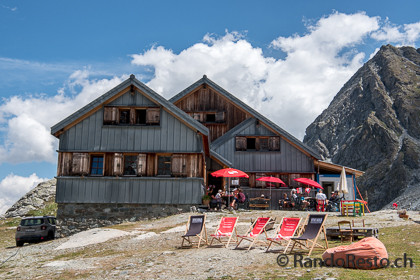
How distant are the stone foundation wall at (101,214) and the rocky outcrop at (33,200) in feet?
59.0

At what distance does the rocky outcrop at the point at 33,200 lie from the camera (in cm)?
3856

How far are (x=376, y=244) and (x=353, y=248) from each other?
51 centimetres

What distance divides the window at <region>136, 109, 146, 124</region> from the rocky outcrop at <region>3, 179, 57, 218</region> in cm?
1998

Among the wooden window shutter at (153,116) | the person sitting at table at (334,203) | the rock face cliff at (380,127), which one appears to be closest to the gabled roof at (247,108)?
the person sitting at table at (334,203)

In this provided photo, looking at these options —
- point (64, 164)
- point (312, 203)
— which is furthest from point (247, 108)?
point (64, 164)

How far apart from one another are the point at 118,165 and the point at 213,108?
1050 cm

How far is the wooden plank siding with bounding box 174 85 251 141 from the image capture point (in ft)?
98.9

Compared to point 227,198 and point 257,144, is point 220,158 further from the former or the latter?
point 257,144

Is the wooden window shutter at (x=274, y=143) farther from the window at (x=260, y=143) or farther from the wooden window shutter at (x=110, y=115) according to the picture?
the wooden window shutter at (x=110, y=115)

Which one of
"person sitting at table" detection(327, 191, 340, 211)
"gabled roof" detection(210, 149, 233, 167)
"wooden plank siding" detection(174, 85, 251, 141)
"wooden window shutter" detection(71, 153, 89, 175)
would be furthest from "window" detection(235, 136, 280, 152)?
"wooden window shutter" detection(71, 153, 89, 175)

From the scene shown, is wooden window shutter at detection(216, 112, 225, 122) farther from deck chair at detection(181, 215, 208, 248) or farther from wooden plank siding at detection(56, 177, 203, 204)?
deck chair at detection(181, 215, 208, 248)

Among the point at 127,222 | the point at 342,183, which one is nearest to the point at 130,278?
the point at 127,222

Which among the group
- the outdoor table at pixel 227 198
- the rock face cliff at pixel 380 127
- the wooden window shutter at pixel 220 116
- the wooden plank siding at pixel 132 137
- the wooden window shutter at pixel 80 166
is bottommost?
the outdoor table at pixel 227 198

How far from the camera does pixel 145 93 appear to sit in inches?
898
